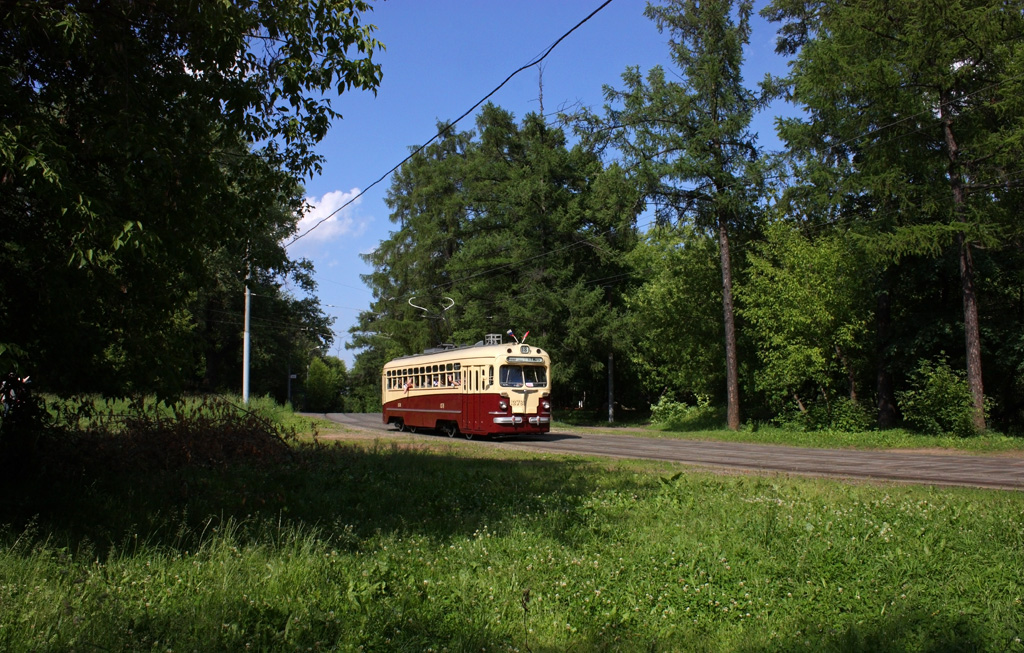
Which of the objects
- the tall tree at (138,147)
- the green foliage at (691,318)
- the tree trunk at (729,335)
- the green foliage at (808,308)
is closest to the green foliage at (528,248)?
the green foliage at (691,318)

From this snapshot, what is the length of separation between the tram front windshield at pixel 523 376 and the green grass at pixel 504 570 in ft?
50.0

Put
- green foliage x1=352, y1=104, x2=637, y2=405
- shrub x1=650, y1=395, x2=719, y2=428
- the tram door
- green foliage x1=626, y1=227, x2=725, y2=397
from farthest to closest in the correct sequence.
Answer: green foliage x1=352, y1=104, x2=637, y2=405, shrub x1=650, y1=395, x2=719, y2=428, green foliage x1=626, y1=227, x2=725, y2=397, the tram door

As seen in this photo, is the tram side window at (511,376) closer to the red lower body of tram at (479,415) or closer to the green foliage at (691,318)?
the red lower body of tram at (479,415)

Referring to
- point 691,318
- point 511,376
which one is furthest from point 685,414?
point 511,376

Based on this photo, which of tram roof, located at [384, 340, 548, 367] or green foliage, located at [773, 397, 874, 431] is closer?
tram roof, located at [384, 340, 548, 367]

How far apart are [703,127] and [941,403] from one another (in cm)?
1251

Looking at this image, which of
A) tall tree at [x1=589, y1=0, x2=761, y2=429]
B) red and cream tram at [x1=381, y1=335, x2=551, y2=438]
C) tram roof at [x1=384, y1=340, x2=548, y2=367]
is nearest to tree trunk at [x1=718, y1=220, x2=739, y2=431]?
tall tree at [x1=589, y1=0, x2=761, y2=429]

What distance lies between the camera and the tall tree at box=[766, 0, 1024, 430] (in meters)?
21.2

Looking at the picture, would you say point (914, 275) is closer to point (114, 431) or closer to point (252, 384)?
point (114, 431)

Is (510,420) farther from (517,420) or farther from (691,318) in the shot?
(691,318)

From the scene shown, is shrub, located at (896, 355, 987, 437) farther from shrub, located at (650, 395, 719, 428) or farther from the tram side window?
the tram side window

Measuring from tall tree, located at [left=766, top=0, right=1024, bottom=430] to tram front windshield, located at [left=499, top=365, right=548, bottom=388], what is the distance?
36.9 ft

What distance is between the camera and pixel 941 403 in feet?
74.0

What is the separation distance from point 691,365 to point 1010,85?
1610cm
